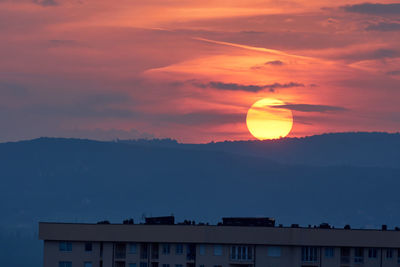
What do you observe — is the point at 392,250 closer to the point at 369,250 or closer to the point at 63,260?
the point at 369,250

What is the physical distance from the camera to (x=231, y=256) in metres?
117

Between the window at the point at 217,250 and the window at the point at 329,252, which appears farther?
the window at the point at 217,250

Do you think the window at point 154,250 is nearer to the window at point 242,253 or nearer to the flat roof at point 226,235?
the flat roof at point 226,235

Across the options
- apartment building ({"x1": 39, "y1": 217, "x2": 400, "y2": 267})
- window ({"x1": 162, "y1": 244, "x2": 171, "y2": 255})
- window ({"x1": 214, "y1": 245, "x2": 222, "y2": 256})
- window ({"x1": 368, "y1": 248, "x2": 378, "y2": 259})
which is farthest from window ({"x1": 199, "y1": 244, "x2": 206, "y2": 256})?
window ({"x1": 368, "y1": 248, "x2": 378, "y2": 259})

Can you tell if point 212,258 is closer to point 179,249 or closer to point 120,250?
point 179,249

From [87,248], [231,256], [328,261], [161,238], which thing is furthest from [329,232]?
[87,248]

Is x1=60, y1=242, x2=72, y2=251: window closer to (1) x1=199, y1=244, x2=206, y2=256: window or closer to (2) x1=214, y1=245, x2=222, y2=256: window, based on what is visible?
(1) x1=199, y1=244, x2=206, y2=256: window

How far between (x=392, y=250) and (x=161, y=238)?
28.3m

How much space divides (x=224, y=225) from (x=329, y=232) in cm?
1301

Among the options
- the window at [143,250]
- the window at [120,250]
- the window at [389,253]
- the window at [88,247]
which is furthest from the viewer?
the window at [88,247]

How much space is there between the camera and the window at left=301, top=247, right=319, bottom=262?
115 meters

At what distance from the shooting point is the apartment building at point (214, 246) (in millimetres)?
114562

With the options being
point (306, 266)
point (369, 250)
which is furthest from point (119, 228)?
point (369, 250)

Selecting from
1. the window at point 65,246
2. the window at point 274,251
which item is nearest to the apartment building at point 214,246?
the window at point 65,246
